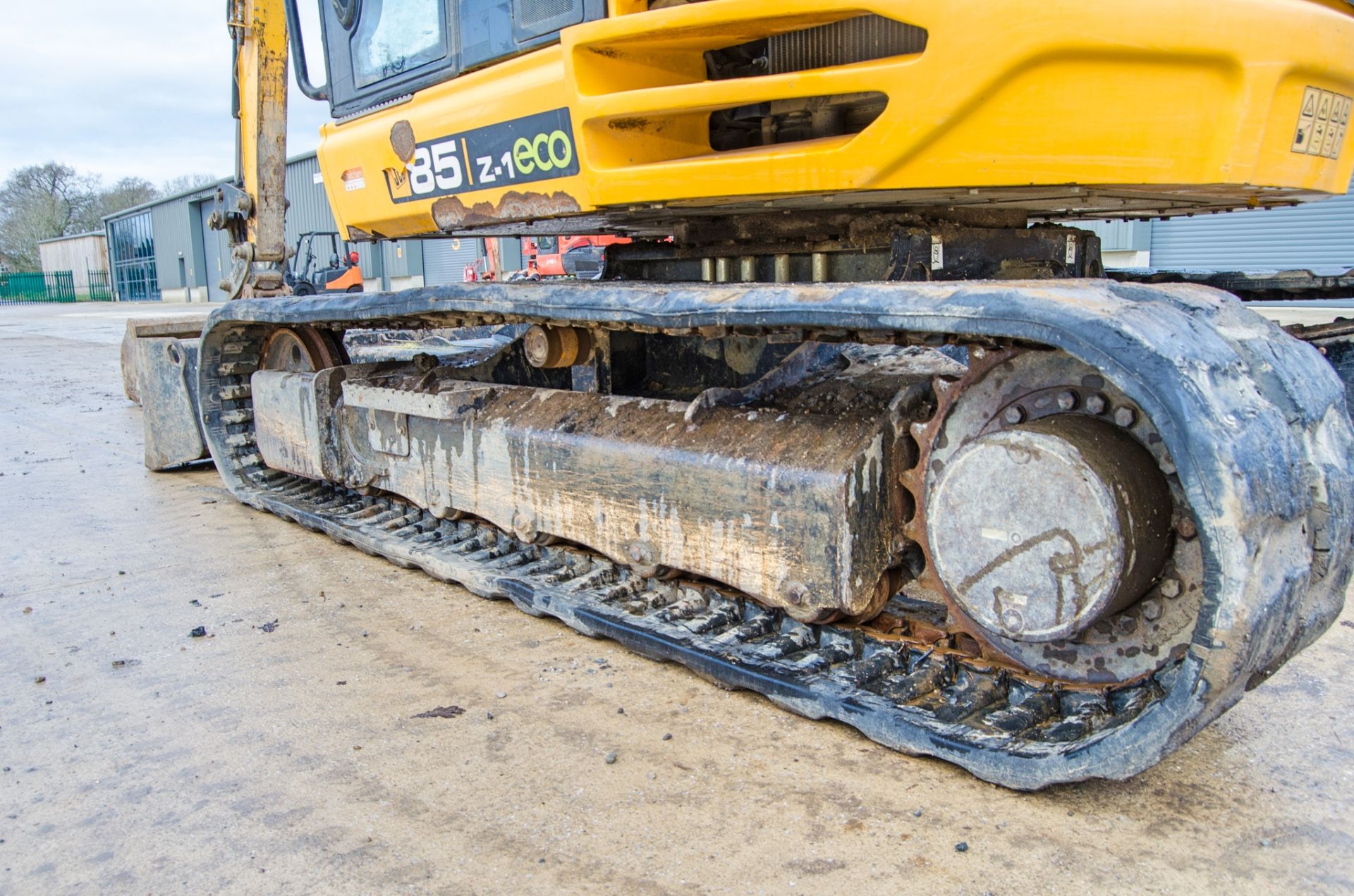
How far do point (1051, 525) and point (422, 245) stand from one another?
114 feet

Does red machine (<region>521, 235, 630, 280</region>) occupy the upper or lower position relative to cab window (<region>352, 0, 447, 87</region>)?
lower

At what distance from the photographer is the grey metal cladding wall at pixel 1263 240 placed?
51.7ft

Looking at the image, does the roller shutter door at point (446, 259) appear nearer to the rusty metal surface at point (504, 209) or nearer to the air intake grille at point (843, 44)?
the rusty metal surface at point (504, 209)

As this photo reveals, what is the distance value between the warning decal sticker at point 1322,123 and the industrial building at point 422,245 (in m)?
3.80

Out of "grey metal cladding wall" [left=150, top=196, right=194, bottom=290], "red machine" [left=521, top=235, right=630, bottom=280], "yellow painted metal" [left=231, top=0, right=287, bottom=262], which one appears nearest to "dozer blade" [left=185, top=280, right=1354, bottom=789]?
"yellow painted metal" [left=231, top=0, right=287, bottom=262]

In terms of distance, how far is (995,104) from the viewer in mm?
2578

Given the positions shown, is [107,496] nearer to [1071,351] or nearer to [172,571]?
[172,571]

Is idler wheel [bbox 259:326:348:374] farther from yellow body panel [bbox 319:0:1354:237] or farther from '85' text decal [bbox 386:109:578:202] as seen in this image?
yellow body panel [bbox 319:0:1354:237]

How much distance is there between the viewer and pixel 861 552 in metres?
2.86

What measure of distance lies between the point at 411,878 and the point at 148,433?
551cm

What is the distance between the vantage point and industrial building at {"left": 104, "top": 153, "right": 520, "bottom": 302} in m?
34.7

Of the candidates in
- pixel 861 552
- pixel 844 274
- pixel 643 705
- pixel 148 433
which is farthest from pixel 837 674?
pixel 148 433

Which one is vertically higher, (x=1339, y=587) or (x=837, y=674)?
(x=1339, y=587)

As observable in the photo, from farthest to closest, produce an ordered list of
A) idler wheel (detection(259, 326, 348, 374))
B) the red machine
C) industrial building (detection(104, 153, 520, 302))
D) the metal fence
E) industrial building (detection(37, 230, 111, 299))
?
industrial building (detection(37, 230, 111, 299)) → the metal fence → industrial building (detection(104, 153, 520, 302)) → the red machine → idler wheel (detection(259, 326, 348, 374))
